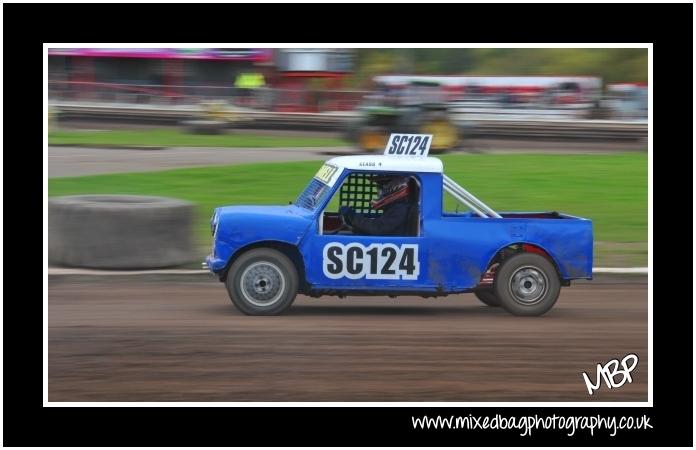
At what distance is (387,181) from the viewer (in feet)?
33.2

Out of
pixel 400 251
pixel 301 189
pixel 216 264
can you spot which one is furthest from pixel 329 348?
pixel 301 189

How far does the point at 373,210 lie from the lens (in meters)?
10.5

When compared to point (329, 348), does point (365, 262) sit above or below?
above

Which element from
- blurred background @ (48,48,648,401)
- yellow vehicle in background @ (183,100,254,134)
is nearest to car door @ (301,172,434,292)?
blurred background @ (48,48,648,401)

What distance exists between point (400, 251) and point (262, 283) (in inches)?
53.3

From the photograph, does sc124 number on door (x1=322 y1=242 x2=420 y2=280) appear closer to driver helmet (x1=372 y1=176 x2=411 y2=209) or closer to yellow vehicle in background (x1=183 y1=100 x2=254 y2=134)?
driver helmet (x1=372 y1=176 x2=411 y2=209)

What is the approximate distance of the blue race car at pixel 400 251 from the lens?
9469mm

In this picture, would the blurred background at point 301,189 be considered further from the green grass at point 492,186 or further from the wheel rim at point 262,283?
the wheel rim at point 262,283

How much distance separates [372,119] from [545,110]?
7.69 m

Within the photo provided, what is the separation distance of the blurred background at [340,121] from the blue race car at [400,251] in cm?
491

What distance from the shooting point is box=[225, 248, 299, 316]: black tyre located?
9.45 metres

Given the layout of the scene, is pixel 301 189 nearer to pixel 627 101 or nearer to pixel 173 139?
pixel 173 139

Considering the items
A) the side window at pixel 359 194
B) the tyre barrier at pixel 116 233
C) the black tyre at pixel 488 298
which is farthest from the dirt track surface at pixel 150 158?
the black tyre at pixel 488 298

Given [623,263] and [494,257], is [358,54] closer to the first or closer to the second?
[623,263]
